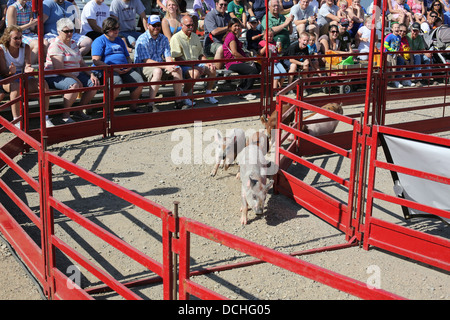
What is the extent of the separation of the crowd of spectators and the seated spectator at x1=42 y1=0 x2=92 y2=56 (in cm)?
2

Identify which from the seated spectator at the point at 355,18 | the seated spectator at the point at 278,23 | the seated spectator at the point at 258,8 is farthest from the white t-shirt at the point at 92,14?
the seated spectator at the point at 355,18

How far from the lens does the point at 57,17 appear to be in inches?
426

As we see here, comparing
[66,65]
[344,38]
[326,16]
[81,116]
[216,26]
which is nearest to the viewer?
[66,65]

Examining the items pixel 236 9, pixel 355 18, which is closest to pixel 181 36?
pixel 236 9

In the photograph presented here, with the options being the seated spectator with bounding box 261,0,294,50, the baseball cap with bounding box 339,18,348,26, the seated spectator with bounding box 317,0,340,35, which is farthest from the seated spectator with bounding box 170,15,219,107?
the baseball cap with bounding box 339,18,348,26

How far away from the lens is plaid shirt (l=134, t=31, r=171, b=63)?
10984mm

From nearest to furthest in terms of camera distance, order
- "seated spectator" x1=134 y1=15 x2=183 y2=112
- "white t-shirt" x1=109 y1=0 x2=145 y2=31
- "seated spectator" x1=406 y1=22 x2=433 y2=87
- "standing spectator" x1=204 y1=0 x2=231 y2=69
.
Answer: "seated spectator" x1=134 y1=15 x2=183 y2=112 < "white t-shirt" x1=109 y1=0 x2=145 y2=31 < "standing spectator" x1=204 y1=0 x2=231 y2=69 < "seated spectator" x1=406 y1=22 x2=433 y2=87

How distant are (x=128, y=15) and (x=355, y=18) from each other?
20.5 feet

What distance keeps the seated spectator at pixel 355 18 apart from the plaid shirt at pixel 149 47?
599cm

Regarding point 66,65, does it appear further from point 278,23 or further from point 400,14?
point 400,14

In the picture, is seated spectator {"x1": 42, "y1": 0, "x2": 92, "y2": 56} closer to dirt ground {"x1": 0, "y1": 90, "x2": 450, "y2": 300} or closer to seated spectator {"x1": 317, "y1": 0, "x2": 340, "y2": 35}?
dirt ground {"x1": 0, "y1": 90, "x2": 450, "y2": 300}

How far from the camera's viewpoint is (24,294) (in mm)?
4980

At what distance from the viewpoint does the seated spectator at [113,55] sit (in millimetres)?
10336

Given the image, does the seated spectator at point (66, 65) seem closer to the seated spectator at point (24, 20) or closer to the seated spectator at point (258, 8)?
the seated spectator at point (24, 20)
